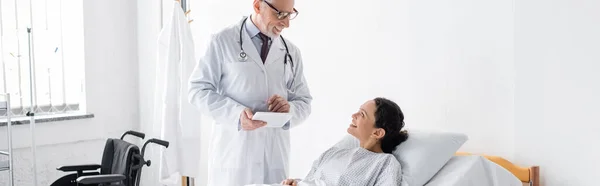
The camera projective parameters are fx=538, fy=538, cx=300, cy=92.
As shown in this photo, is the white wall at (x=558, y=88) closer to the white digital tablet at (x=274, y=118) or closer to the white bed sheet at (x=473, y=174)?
the white bed sheet at (x=473, y=174)

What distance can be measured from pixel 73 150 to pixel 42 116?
0.30 metres

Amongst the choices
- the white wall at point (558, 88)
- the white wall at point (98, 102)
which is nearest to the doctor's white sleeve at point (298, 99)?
the white wall at point (558, 88)

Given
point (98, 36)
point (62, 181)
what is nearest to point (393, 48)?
point (62, 181)

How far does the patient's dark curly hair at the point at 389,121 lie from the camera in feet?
6.62

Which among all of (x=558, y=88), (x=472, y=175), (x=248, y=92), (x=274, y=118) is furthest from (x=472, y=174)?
(x=248, y=92)

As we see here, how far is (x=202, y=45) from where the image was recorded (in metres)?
3.44

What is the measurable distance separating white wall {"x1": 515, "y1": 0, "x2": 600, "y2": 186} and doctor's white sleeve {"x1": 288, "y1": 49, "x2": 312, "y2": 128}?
87cm

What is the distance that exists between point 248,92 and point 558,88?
1211 millimetres

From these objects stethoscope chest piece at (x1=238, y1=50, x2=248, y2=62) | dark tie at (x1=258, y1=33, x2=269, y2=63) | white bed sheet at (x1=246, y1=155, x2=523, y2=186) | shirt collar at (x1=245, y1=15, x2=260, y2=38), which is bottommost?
white bed sheet at (x1=246, y1=155, x2=523, y2=186)

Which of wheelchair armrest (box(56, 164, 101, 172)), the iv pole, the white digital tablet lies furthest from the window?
the white digital tablet

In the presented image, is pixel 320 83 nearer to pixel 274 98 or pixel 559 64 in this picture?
pixel 274 98

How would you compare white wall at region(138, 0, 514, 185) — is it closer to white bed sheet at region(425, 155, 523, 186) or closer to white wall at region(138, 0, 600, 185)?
white wall at region(138, 0, 600, 185)

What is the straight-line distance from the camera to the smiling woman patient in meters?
1.92

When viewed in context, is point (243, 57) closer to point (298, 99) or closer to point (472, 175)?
point (298, 99)
